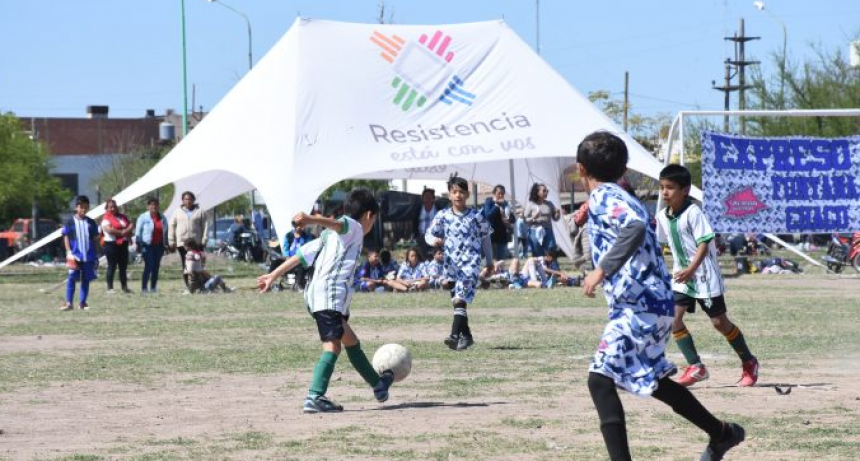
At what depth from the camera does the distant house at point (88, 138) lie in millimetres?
99312

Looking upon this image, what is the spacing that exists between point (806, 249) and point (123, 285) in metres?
21.7

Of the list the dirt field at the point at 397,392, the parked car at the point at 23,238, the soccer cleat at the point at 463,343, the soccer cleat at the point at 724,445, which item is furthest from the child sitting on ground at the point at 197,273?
the parked car at the point at 23,238

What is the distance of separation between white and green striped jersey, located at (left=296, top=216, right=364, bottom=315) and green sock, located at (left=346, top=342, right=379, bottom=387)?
12.9 inches

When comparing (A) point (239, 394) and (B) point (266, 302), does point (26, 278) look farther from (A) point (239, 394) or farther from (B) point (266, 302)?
(A) point (239, 394)

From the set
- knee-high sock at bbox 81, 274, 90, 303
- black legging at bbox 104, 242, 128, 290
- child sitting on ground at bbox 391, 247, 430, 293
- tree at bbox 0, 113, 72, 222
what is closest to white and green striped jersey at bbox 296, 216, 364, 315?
knee-high sock at bbox 81, 274, 90, 303

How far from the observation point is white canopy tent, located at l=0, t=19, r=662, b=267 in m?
27.3

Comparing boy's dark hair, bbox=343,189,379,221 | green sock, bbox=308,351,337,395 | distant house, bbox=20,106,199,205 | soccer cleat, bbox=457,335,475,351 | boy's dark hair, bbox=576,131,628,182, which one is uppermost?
distant house, bbox=20,106,199,205

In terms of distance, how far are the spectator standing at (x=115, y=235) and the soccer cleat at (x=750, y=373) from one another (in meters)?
17.0

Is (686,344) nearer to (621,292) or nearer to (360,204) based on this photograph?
(360,204)

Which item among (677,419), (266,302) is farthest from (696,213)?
(266,302)

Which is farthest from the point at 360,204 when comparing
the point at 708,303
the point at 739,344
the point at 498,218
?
the point at 498,218

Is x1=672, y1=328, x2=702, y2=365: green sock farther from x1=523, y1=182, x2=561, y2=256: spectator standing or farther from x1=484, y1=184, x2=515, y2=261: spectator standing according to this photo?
x1=523, y1=182, x2=561, y2=256: spectator standing

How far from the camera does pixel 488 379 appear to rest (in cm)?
1180

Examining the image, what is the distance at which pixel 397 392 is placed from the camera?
11203 mm
